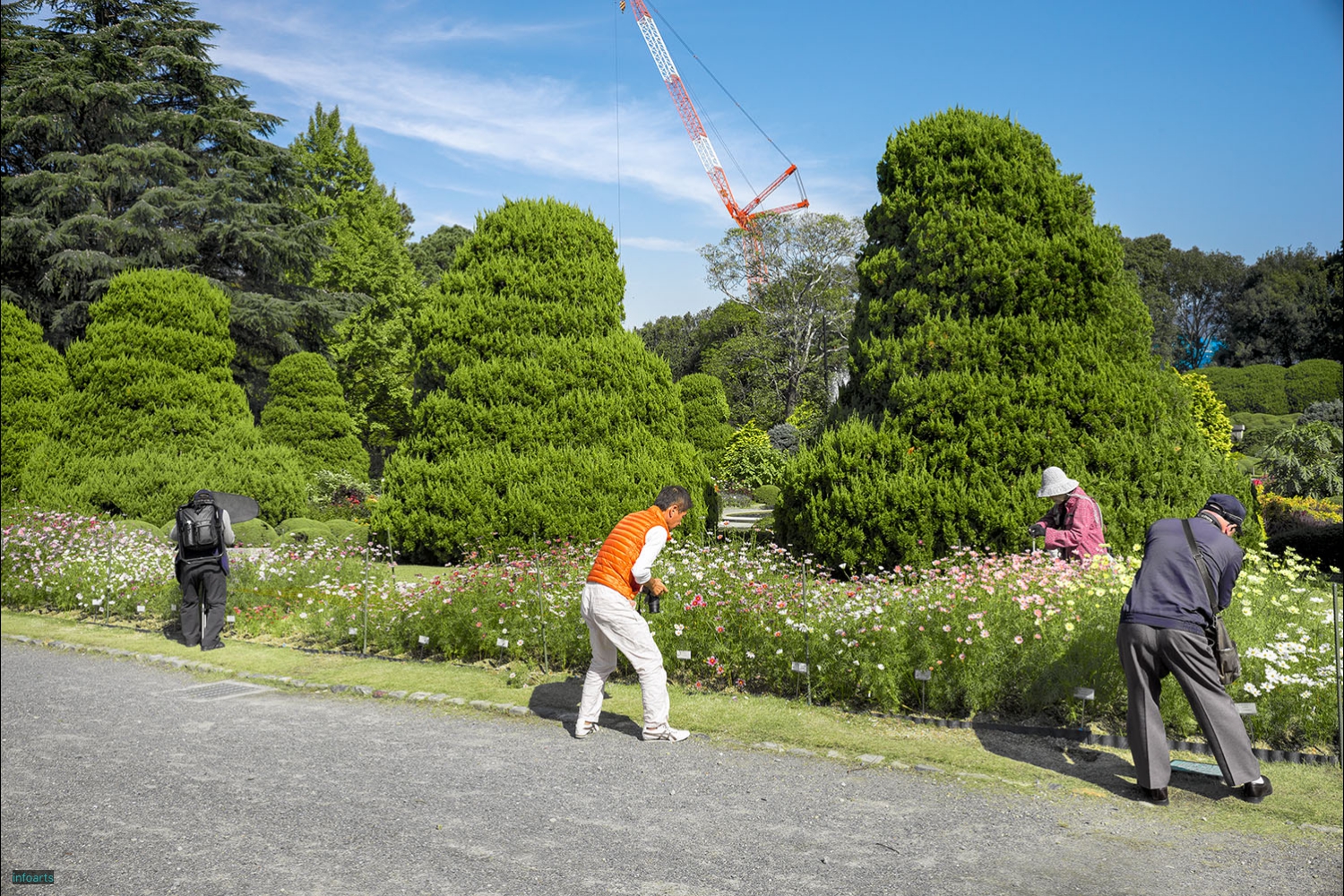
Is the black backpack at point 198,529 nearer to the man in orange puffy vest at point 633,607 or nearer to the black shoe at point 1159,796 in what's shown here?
the man in orange puffy vest at point 633,607

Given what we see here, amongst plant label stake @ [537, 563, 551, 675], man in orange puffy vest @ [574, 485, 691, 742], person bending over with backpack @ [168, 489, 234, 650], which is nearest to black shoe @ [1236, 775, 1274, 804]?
man in orange puffy vest @ [574, 485, 691, 742]

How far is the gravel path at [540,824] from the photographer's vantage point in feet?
12.5

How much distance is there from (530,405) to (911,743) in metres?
7.51

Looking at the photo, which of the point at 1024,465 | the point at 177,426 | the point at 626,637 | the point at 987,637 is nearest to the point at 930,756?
the point at 987,637

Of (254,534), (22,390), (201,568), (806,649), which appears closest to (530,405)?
(201,568)

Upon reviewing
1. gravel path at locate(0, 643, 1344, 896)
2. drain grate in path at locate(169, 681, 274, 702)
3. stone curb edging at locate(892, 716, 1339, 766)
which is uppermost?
stone curb edging at locate(892, 716, 1339, 766)

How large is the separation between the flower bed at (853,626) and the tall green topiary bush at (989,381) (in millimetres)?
656

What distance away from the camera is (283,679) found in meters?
7.82

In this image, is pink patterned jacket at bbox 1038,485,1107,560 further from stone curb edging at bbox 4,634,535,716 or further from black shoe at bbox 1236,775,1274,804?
stone curb edging at bbox 4,634,535,716

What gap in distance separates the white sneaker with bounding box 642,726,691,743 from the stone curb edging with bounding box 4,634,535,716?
1116 mm

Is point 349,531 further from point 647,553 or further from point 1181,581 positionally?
point 1181,581

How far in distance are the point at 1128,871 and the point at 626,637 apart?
10.2 feet

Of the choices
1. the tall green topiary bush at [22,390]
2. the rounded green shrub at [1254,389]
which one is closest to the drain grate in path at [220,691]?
the tall green topiary bush at [22,390]

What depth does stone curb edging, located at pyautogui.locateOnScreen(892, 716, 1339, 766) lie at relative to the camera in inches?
205
